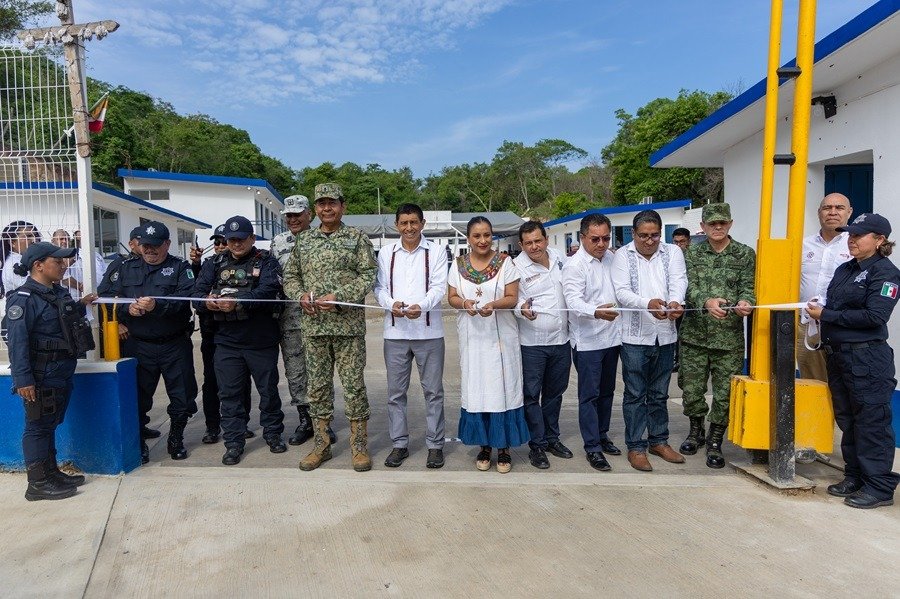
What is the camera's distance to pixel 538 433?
445 centimetres

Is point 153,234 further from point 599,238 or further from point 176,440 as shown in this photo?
point 599,238

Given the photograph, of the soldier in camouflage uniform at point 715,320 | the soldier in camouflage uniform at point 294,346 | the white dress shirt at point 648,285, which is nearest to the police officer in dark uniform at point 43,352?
the soldier in camouflage uniform at point 294,346

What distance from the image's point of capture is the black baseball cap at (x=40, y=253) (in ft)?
12.4

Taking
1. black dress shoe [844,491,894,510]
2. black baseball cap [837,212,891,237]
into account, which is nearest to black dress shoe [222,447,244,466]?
black dress shoe [844,491,894,510]

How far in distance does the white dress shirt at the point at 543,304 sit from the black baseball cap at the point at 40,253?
3.03 meters

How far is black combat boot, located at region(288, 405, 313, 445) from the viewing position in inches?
195

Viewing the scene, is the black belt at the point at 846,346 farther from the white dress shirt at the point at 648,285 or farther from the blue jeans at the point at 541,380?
the blue jeans at the point at 541,380

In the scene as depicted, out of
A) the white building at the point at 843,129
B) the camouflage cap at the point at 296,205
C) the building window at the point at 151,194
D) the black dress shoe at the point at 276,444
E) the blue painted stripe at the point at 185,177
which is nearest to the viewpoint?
the white building at the point at 843,129

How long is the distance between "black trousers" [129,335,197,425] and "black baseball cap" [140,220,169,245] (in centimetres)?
75

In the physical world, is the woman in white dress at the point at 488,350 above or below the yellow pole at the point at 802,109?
below

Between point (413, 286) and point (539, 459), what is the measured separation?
1.57 m

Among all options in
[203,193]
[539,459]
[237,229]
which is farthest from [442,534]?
[203,193]

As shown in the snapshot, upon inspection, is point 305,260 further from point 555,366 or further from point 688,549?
point 688,549

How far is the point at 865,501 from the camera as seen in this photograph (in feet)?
11.8
